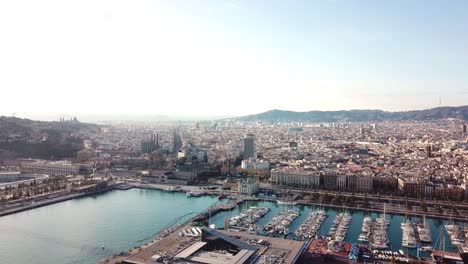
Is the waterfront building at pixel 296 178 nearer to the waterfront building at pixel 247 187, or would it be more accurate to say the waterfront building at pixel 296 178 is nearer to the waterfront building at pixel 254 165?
the waterfront building at pixel 247 187

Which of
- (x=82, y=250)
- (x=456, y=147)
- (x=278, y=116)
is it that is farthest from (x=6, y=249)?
(x=278, y=116)

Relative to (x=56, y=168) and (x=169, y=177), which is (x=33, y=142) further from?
(x=169, y=177)

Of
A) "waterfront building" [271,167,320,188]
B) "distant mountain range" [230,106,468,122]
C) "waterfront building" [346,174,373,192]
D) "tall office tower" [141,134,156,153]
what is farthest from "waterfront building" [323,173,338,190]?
"distant mountain range" [230,106,468,122]

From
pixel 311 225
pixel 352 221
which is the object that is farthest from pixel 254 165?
pixel 311 225

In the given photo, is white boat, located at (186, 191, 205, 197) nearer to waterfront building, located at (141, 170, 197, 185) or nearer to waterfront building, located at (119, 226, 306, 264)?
waterfront building, located at (141, 170, 197, 185)

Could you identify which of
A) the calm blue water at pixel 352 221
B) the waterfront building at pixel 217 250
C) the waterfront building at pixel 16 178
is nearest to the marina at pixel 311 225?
the calm blue water at pixel 352 221

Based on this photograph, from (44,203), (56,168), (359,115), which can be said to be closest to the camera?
(44,203)
